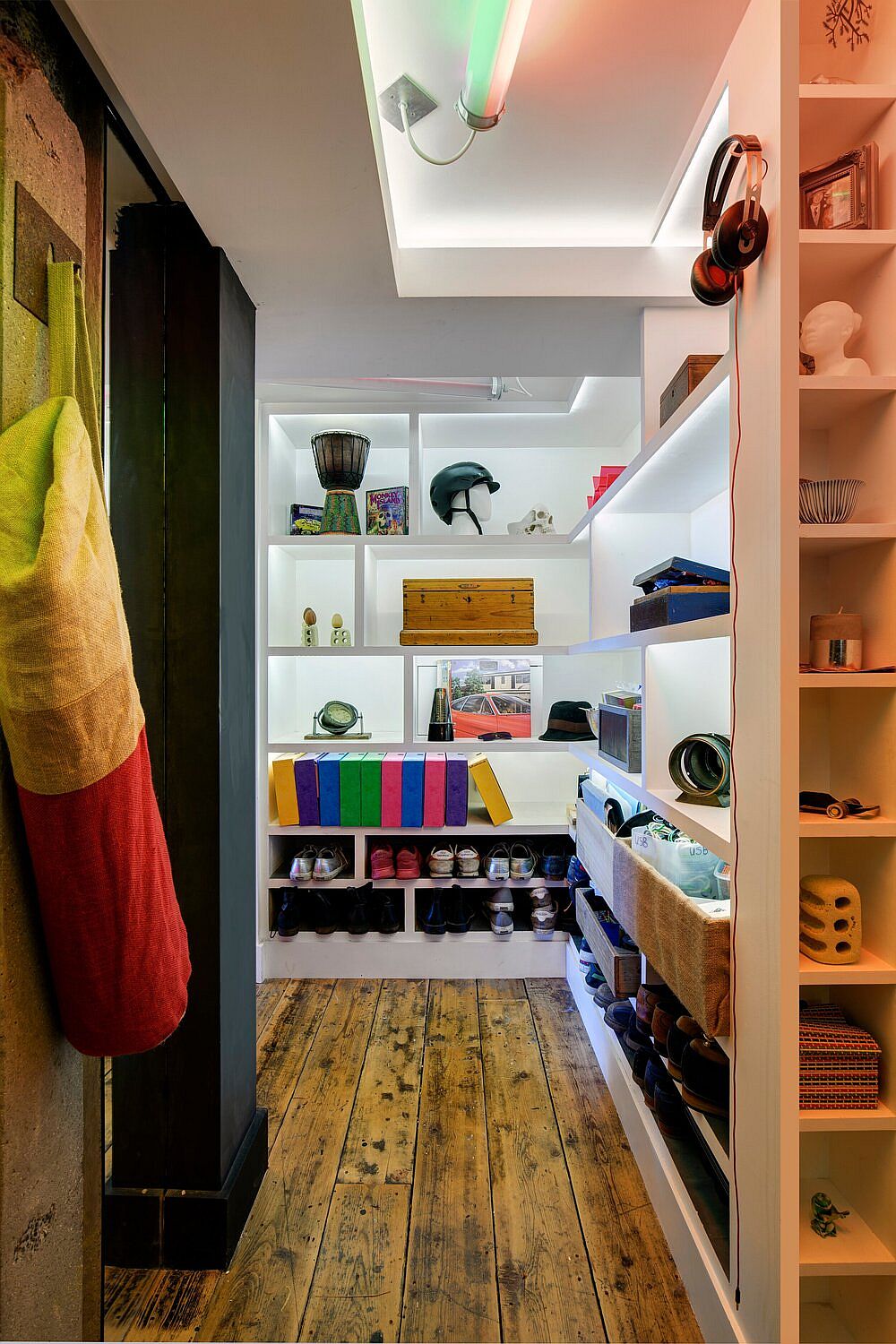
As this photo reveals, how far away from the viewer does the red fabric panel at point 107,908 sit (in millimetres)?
860

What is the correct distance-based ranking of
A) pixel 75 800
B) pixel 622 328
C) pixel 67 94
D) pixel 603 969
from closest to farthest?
pixel 75 800 < pixel 67 94 < pixel 622 328 < pixel 603 969

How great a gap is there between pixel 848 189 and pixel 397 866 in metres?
2.48

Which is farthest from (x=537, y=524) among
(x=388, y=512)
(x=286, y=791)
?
(x=286, y=791)

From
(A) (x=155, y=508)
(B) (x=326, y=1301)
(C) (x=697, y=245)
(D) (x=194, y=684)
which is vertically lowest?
(B) (x=326, y=1301)

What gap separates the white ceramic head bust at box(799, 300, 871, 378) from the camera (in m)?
1.10

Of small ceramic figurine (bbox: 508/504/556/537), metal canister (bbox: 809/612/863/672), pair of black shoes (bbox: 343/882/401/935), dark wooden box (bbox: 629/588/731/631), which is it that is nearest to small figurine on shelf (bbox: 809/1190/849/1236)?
metal canister (bbox: 809/612/863/672)

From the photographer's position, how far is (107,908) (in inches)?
35.0

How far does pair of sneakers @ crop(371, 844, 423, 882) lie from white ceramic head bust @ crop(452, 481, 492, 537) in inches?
52.7

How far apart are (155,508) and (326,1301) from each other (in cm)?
165

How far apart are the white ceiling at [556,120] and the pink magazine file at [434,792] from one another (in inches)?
70.2

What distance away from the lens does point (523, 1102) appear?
1.99m

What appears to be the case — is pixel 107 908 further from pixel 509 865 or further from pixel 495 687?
pixel 495 687

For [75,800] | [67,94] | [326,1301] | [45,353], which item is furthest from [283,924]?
[67,94]

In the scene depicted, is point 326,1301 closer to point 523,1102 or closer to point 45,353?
point 523,1102
